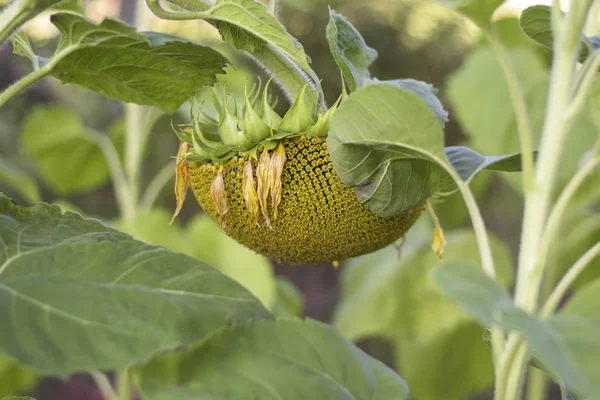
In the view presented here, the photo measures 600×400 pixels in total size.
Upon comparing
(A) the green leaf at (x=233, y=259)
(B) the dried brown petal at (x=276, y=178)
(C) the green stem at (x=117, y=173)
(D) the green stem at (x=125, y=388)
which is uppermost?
(B) the dried brown petal at (x=276, y=178)

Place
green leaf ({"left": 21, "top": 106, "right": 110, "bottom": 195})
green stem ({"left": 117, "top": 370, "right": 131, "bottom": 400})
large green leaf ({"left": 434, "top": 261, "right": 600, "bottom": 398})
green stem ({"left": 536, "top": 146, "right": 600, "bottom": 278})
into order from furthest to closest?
green leaf ({"left": 21, "top": 106, "right": 110, "bottom": 195}) → green stem ({"left": 117, "top": 370, "right": 131, "bottom": 400}) → green stem ({"left": 536, "top": 146, "right": 600, "bottom": 278}) → large green leaf ({"left": 434, "top": 261, "right": 600, "bottom": 398})

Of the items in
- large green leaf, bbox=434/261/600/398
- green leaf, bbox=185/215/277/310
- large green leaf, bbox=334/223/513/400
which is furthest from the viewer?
large green leaf, bbox=334/223/513/400

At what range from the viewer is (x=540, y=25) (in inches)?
17.5

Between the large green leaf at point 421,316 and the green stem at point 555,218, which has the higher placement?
the green stem at point 555,218

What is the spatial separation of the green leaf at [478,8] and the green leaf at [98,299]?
173mm

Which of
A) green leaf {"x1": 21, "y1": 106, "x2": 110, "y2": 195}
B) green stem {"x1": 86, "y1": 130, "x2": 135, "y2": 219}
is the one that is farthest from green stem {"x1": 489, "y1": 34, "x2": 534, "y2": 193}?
green leaf {"x1": 21, "y1": 106, "x2": 110, "y2": 195}

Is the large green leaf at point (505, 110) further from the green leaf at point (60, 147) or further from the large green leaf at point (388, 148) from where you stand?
the large green leaf at point (388, 148)

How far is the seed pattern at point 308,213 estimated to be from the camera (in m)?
0.41

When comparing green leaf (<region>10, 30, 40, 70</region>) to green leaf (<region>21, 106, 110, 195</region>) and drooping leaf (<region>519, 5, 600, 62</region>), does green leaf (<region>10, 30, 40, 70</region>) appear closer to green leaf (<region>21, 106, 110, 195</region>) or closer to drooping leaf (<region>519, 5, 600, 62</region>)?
drooping leaf (<region>519, 5, 600, 62</region>)

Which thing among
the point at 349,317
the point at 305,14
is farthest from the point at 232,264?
the point at 305,14

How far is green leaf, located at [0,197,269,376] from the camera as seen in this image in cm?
28

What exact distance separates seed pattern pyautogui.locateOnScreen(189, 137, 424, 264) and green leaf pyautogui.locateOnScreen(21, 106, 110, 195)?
3.38ft

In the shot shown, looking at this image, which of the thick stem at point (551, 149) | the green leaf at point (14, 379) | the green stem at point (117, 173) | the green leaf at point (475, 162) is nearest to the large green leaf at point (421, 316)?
the green stem at point (117, 173)

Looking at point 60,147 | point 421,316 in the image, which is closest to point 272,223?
point 60,147
